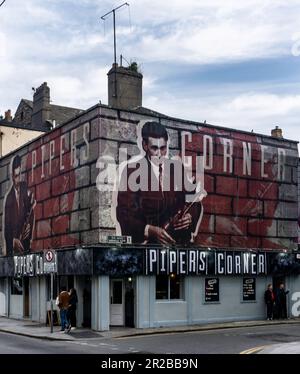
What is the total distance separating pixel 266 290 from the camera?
3206 centimetres

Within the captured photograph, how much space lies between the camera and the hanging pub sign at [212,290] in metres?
30.2

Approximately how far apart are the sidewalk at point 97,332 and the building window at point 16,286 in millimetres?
3649

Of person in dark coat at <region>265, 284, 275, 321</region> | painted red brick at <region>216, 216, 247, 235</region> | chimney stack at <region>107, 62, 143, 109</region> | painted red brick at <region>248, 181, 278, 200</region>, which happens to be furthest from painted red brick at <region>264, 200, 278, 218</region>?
chimney stack at <region>107, 62, 143, 109</region>

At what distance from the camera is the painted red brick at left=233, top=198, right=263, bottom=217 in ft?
105

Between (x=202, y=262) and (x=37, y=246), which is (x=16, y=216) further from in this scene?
(x=202, y=262)

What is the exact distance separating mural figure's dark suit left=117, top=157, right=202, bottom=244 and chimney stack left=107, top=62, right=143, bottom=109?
5.70 meters

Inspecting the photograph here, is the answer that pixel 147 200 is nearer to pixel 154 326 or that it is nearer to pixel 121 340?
pixel 154 326

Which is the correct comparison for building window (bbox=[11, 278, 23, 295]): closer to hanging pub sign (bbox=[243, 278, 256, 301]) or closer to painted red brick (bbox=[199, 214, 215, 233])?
painted red brick (bbox=[199, 214, 215, 233])

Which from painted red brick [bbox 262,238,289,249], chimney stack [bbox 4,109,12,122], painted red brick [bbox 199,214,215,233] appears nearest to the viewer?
painted red brick [bbox 199,214,215,233]

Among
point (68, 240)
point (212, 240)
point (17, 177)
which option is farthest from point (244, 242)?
point (17, 177)

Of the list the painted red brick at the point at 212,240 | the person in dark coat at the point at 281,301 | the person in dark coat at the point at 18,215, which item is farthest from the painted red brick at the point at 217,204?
the person in dark coat at the point at 18,215

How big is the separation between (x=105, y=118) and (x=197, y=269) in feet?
25.1

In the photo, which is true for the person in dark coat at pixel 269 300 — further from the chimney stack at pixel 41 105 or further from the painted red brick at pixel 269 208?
the chimney stack at pixel 41 105
